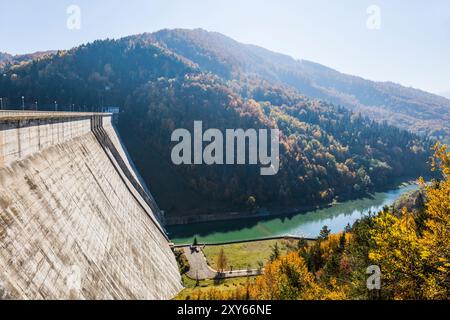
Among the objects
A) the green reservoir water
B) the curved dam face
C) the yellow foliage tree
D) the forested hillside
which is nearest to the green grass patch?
the green reservoir water

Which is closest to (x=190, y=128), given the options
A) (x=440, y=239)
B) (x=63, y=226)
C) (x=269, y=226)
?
(x=269, y=226)

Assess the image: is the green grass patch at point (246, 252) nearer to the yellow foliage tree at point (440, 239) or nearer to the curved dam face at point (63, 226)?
the curved dam face at point (63, 226)

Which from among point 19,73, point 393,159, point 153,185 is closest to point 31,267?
point 153,185

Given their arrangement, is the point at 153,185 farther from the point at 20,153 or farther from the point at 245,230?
the point at 20,153

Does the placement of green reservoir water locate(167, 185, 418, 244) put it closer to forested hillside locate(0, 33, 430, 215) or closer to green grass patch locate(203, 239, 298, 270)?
forested hillside locate(0, 33, 430, 215)

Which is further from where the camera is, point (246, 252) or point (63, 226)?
point (246, 252)

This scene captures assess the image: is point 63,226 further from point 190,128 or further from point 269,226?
point 190,128
